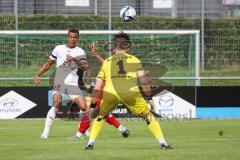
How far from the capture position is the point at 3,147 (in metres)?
13.7

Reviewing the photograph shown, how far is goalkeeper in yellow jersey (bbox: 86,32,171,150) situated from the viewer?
42.6 ft

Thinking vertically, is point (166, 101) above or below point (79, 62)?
below

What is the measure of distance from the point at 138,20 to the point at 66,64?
29.7 feet

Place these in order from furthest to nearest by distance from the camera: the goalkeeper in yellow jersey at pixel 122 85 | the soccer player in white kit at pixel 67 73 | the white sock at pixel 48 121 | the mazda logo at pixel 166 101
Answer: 1. the mazda logo at pixel 166 101
2. the soccer player in white kit at pixel 67 73
3. the white sock at pixel 48 121
4. the goalkeeper in yellow jersey at pixel 122 85

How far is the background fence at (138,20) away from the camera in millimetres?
24406

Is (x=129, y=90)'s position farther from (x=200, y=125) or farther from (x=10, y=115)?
(x=10, y=115)

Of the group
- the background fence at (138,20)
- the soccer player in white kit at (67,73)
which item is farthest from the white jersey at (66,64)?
the background fence at (138,20)

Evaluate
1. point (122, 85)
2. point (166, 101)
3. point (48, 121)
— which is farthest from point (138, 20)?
point (122, 85)

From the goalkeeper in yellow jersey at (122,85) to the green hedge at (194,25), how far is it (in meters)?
11.9

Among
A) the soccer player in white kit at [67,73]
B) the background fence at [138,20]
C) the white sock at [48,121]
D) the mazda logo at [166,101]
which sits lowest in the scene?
the mazda logo at [166,101]

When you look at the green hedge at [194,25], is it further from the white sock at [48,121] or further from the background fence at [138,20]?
the white sock at [48,121]

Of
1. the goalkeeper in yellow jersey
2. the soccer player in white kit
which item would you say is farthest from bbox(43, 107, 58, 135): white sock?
the goalkeeper in yellow jersey

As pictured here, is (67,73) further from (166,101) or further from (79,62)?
(166,101)

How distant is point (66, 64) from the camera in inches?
656
